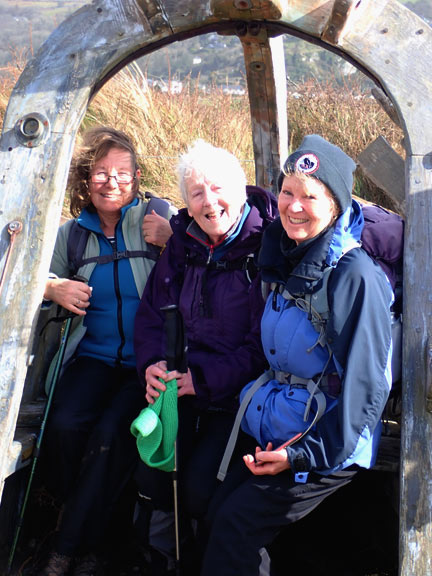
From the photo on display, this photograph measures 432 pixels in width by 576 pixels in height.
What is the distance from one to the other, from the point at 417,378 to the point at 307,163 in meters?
0.94

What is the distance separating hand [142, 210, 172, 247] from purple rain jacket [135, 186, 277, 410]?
0.19 m

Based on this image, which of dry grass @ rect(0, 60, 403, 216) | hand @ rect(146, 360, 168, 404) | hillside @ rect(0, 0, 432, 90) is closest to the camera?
hand @ rect(146, 360, 168, 404)

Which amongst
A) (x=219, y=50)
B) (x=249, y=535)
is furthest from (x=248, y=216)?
(x=219, y=50)

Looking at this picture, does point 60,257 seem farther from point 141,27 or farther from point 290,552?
point 290,552

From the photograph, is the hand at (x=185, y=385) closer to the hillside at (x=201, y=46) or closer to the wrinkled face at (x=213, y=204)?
the wrinkled face at (x=213, y=204)

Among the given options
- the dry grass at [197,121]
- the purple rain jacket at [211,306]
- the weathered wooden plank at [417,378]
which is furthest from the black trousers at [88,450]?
the dry grass at [197,121]

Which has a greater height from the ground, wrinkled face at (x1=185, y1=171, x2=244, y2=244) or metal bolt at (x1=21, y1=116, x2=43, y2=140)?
metal bolt at (x1=21, y1=116, x2=43, y2=140)

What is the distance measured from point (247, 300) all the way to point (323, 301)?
61cm

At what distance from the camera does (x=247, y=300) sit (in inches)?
124

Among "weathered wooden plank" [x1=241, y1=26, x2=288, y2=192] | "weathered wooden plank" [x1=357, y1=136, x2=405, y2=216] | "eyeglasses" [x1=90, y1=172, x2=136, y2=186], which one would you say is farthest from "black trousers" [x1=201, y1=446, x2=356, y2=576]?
"weathered wooden plank" [x1=357, y1=136, x2=405, y2=216]

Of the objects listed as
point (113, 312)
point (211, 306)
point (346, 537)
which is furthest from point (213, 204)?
point (346, 537)

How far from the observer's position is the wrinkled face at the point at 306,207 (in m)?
2.66

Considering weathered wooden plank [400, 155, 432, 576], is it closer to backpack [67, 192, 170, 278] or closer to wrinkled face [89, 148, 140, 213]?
backpack [67, 192, 170, 278]

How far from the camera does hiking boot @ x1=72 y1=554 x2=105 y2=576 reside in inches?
126
